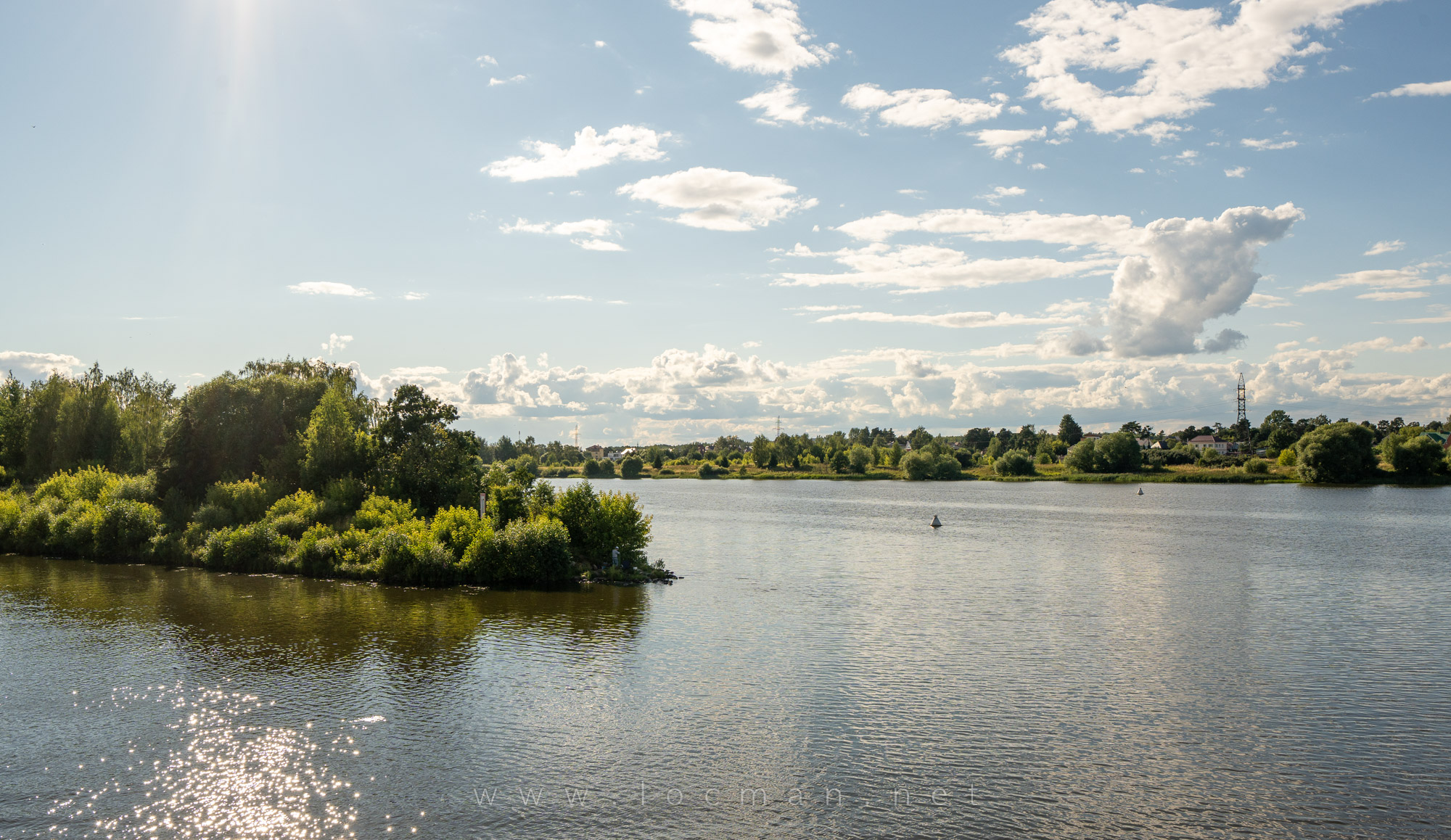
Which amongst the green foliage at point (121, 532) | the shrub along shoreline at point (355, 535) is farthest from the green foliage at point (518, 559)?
the green foliage at point (121, 532)

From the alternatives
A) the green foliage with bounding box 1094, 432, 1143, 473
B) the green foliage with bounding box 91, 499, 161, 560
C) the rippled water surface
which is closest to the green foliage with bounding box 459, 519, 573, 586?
the rippled water surface

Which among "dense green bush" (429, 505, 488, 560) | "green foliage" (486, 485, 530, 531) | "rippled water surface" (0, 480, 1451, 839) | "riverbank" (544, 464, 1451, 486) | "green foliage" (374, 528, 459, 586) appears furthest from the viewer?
A: "riverbank" (544, 464, 1451, 486)

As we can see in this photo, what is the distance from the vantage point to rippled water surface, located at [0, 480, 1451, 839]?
623 inches

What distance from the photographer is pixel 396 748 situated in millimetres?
18719

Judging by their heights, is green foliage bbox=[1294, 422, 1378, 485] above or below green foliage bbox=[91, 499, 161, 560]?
above

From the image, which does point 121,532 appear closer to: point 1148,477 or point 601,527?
point 601,527

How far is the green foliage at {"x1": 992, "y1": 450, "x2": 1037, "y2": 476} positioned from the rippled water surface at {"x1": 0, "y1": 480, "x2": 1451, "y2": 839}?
125 metres

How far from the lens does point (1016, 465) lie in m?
168

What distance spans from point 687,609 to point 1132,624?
59.3 feet

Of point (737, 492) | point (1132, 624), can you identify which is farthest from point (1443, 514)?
point (737, 492)

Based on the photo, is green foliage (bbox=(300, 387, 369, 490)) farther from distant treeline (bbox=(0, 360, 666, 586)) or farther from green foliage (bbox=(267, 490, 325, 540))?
green foliage (bbox=(267, 490, 325, 540))

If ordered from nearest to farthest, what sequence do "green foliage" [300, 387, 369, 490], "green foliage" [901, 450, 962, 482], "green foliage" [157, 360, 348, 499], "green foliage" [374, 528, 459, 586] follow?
1. "green foliage" [374, 528, 459, 586]
2. "green foliage" [300, 387, 369, 490]
3. "green foliage" [157, 360, 348, 499]
4. "green foliage" [901, 450, 962, 482]

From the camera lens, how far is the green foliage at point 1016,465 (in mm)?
167875

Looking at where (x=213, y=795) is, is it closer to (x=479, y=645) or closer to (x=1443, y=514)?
(x=479, y=645)
